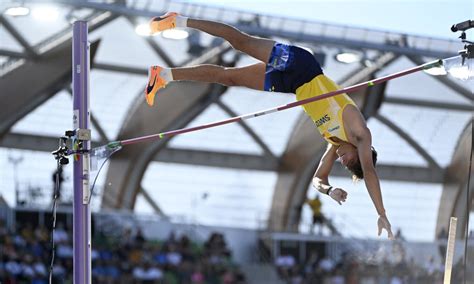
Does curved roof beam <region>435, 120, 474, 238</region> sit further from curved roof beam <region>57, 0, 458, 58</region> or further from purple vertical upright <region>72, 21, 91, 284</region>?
purple vertical upright <region>72, 21, 91, 284</region>

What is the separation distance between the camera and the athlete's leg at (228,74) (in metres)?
7.25

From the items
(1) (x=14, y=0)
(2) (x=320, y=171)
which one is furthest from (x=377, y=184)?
(1) (x=14, y=0)

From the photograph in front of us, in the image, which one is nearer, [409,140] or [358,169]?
[358,169]

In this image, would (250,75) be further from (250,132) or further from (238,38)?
(250,132)

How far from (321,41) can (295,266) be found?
466cm

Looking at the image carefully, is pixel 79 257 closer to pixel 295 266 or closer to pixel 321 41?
pixel 321 41

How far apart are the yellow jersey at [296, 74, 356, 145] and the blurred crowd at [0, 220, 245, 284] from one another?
10763 mm

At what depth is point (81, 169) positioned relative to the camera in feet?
24.2

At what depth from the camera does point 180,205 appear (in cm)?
2248

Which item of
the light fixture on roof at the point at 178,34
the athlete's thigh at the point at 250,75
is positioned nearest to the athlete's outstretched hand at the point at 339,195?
the athlete's thigh at the point at 250,75

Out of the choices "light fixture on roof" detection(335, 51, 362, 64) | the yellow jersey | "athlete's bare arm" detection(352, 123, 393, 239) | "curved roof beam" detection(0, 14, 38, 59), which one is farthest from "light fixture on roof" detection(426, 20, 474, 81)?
"curved roof beam" detection(0, 14, 38, 59)

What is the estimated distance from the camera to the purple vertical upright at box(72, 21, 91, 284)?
7.33 m

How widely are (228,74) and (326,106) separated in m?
0.76

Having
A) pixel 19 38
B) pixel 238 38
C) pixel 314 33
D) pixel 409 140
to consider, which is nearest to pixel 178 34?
pixel 314 33
